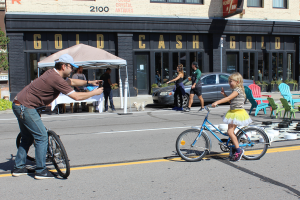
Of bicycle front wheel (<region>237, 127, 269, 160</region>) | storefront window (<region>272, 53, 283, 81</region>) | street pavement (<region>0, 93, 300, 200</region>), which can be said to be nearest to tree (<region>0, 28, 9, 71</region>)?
street pavement (<region>0, 93, 300, 200</region>)

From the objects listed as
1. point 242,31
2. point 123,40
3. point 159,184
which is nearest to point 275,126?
point 159,184

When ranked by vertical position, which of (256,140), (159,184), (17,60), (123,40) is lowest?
(159,184)

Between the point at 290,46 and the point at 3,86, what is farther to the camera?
the point at 290,46

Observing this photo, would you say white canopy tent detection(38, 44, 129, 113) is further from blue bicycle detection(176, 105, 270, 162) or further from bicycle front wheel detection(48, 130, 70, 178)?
bicycle front wheel detection(48, 130, 70, 178)

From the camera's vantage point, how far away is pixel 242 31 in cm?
2112

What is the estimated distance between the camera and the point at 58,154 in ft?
15.3

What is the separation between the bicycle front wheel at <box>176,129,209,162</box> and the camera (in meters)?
5.41

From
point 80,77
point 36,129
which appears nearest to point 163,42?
point 80,77

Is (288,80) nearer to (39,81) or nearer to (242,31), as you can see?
(242,31)

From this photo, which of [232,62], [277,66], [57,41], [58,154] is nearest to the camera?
[58,154]

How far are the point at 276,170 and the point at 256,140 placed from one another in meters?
0.72

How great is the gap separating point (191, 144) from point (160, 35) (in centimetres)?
1510

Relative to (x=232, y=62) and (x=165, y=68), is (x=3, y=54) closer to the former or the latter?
(x=165, y=68)

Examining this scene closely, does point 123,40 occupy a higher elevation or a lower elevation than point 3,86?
higher
